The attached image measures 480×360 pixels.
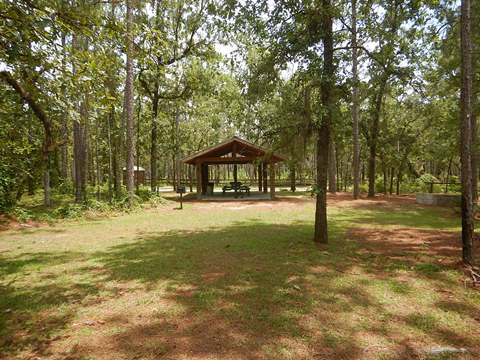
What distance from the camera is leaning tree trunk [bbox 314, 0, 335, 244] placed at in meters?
7.60

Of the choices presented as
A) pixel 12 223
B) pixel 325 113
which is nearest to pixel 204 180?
pixel 12 223

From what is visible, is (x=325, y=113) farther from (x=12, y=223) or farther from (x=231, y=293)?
(x=12, y=223)

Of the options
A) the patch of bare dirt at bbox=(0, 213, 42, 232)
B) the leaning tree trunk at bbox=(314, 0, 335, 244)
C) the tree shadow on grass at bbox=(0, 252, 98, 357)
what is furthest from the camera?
the patch of bare dirt at bbox=(0, 213, 42, 232)

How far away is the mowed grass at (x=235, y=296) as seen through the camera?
12.2 ft

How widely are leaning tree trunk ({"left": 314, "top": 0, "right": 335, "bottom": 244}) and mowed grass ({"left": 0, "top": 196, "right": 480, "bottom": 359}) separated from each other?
79 centimetres

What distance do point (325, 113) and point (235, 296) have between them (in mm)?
4735

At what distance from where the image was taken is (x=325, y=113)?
289 inches

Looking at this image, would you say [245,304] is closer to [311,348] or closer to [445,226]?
[311,348]

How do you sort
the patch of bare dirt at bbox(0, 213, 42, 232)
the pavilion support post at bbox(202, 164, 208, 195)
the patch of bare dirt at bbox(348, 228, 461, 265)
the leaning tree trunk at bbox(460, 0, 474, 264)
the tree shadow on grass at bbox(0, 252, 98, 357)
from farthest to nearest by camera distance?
the pavilion support post at bbox(202, 164, 208, 195) → the patch of bare dirt at bbox(0, 213, 42, 232) → the patch of bare dirt at bbox(348, 228, 461, 265) → the leaning tree trunk at bbox(460, 0, 474, 264) → the tree shadow on grass at bbox(0, 252, 98, 357)

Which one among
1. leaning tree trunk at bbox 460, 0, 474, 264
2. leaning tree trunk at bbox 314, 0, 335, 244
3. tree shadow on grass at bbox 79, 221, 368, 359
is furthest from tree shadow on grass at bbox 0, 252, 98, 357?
leaning tree trunk at bbox 460, 0, 474, 264

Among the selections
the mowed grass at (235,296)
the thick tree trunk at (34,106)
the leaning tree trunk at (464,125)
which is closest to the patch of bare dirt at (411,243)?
the mowed grass at (235,296)

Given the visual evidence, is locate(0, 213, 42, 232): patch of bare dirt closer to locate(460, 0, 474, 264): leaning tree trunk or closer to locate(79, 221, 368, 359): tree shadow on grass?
locate(79, 221, 368, 359): tree shadow on grass

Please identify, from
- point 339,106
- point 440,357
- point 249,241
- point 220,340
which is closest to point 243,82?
point 339,106

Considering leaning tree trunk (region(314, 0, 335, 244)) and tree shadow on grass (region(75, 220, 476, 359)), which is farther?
leaning tree trunk (region(314, 0, 335, 244))
